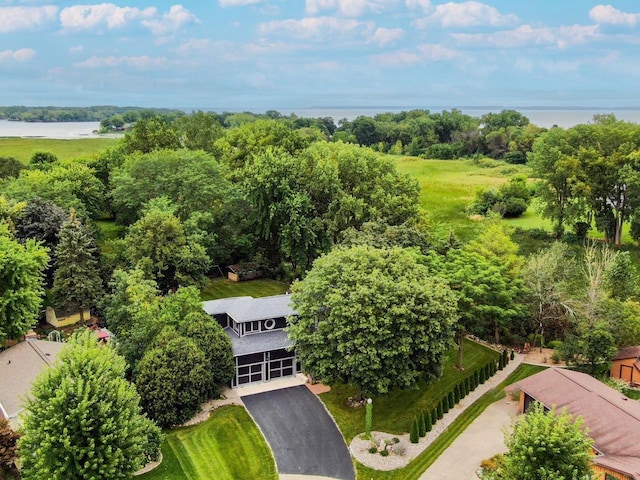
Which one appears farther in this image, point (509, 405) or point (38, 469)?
point (509, 405)

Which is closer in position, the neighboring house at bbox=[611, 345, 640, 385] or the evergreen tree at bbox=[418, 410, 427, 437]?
the evergreen tree at bbox=[418, 410, 427, 437]

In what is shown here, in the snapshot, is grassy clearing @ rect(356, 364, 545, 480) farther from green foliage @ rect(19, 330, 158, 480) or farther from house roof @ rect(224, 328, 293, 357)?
green foliage @ rect(19, 330, 158, 480)

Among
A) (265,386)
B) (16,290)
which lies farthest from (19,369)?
(265,386)

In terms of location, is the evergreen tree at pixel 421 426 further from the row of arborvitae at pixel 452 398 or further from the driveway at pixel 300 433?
the driveway at pixel 300 433

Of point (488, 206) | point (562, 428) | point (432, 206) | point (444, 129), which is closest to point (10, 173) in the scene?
point (432, 206)

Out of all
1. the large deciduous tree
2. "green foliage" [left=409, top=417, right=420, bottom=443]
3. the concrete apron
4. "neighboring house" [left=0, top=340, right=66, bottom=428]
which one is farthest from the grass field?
"green foliage" [left=409, top=417, right=420, bottom=443]

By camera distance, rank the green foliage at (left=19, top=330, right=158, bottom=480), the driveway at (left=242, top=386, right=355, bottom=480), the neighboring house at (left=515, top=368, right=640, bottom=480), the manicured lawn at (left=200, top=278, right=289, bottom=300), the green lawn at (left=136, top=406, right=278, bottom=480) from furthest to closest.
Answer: the manicured lawn at (left=200, top=278, right=289, bottom=300) < the driveway at (left=242, top=386, right=355, bottom=480) < the green lawn at (left=136, top=406, right=278, bottom=480) < the neighboring house at (left=515, top=368, right=640, bottom=480) < the green foliage at (left=19, top=330, right=158, bottom=480)

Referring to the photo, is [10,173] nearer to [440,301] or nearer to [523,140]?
[440,301]
